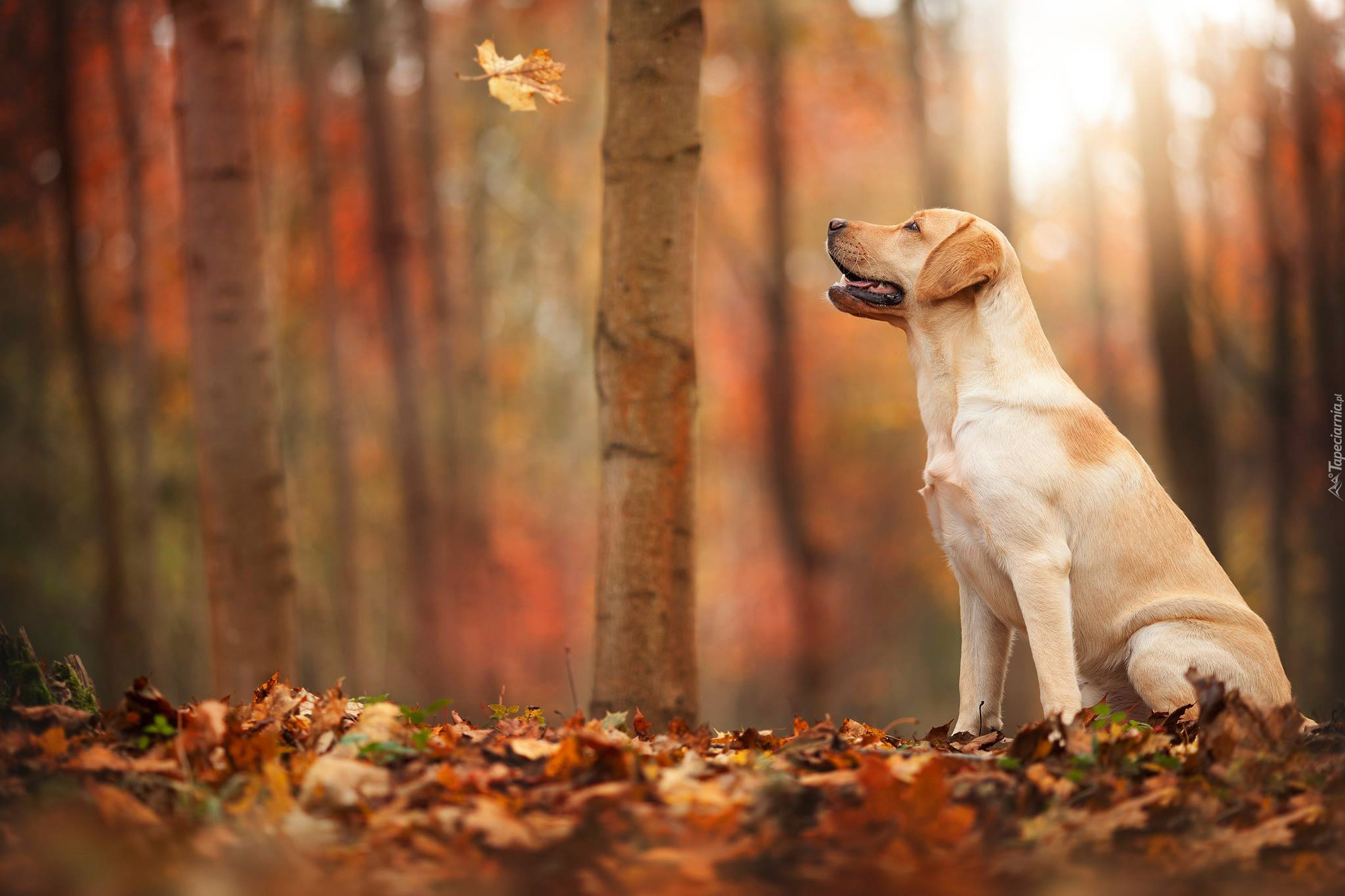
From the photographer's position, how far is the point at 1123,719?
3793 millimetres

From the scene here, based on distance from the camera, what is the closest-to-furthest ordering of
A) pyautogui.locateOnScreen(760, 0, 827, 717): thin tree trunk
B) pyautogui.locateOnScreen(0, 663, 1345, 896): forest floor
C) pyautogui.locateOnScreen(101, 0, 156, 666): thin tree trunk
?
pyautogui.locateOnScreen(0, 663, 1345, 896): forest floor
pyautogui.locateOnScreen(101, 0, 156, 666): thin tree trunk
pyautogui.locateOnScreen(760, 0, 827, 717): thin tree trunk

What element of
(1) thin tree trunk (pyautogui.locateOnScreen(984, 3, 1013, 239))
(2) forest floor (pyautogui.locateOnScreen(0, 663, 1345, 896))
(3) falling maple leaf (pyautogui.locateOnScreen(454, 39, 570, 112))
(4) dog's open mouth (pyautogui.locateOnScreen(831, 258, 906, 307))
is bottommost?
(2) forest floor (pyautogui.locateOnScreen(0, 663, 1345, 896))

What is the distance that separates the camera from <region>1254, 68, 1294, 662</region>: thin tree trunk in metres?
14.4

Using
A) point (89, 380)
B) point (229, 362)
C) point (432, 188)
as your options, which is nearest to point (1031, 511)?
point (229, 362)

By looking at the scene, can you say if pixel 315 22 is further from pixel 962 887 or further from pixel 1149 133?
pixel 962 887

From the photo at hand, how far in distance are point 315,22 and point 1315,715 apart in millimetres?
17562

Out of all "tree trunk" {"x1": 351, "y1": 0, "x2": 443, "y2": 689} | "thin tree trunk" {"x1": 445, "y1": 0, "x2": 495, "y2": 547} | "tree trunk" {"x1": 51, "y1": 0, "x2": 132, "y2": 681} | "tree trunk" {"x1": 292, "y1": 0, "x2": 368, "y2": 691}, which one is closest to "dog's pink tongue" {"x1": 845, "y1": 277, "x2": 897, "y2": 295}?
"tree trunk" {"x1": 51, "y1": 0, "x2": 132, "y2": 681}

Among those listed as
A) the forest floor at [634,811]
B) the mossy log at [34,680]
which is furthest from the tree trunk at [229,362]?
the forest floor at [634,811]

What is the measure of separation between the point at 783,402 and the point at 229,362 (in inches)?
480

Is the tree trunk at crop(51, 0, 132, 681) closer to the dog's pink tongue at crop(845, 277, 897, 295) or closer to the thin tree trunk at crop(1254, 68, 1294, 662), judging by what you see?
the dog's pink tongue at crop(845, 277, 897, 295)

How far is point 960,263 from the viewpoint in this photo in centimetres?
472

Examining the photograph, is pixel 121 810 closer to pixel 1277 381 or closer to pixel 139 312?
pixel 139 312

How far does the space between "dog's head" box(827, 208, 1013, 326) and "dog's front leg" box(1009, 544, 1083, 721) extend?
45.1 inches

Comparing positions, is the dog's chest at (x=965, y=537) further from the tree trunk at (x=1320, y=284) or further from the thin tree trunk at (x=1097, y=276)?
the thin tree trunk at (x=1097, y=276)
